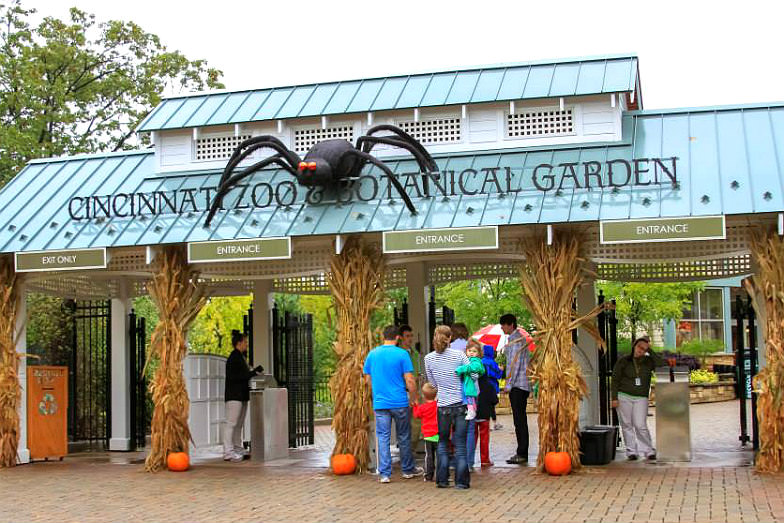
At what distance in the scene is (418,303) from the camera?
16.6 m

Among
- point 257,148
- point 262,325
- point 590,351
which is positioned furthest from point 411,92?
point 262,325

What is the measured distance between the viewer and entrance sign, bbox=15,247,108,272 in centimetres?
1448

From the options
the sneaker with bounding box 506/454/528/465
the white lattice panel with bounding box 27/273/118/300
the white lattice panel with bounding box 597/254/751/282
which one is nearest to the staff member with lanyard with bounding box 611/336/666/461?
the sneaker with bounding box 506/454/528/465

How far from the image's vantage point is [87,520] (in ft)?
34.9

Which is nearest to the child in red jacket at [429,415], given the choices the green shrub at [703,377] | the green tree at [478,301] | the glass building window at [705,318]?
the green tree at [478,301]

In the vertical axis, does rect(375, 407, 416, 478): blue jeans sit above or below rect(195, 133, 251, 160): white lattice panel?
below

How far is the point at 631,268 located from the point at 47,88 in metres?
18.8

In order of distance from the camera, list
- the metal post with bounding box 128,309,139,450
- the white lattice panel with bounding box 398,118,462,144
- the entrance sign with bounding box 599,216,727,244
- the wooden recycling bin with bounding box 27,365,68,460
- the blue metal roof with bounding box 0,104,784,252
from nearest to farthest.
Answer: the entrance sign with bounding box 599,216,727,244 → the blue metal roof with bounding box 0,104,784,252 → the white lattice panel with bounding box 398,118,462,144 → the wooden recycling bin with bounding box 27,365,68,460 → the metal post with bounding box 128,309,139,450

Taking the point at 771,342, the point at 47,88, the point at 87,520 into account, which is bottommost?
the point at 87,520

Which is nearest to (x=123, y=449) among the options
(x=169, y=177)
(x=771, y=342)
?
(x=169, y=177)

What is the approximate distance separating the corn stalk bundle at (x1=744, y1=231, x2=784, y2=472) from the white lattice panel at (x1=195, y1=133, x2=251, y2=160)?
7.89 metres

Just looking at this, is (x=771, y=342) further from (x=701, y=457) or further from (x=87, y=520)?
(x=87, y=520)

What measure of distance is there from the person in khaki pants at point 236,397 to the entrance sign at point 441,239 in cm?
384

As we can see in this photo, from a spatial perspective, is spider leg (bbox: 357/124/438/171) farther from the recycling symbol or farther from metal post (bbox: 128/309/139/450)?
the recycling symbol
